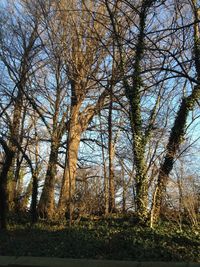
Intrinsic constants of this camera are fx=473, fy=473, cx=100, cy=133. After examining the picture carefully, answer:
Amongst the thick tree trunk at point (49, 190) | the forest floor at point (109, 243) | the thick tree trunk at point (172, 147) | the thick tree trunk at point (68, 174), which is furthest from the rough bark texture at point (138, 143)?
the thick tree trunk at point (49, 190)

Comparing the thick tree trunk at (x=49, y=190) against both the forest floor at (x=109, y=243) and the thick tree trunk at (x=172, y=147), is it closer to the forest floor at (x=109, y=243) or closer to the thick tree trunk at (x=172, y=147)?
the forest floor at (x=109, y=243)

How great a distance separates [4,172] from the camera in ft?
37.1

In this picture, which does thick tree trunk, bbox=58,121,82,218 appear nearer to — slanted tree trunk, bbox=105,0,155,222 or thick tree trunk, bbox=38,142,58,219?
thick tree trunk, bbox=38,142,58,219

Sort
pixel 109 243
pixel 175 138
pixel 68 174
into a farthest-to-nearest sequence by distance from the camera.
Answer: pixel 68 174
pixel 175 138
pixel 109 243

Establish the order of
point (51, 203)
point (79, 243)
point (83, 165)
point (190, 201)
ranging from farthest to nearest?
point (83, 165) → point (51, 203) → point (190, 201) → point (79, 243)

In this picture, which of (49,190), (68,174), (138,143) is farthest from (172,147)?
(49,190)

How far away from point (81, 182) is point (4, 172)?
14.5 feet

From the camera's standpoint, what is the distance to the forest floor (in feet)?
26.1

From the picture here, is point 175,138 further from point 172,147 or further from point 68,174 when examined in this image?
point 68,174

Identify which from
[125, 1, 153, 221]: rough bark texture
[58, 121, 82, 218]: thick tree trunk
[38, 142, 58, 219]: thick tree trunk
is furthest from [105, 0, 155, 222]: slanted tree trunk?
[38, 142, 58, 219]: thick tree trunk

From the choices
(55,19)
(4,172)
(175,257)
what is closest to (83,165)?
(55,19)

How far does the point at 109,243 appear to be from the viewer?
8.55 meters

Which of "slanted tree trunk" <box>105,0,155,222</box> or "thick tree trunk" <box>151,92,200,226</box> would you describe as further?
"thick tree trunk" <box>151,92,200,226</box>

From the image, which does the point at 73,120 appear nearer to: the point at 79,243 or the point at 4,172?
the point at 4,172
